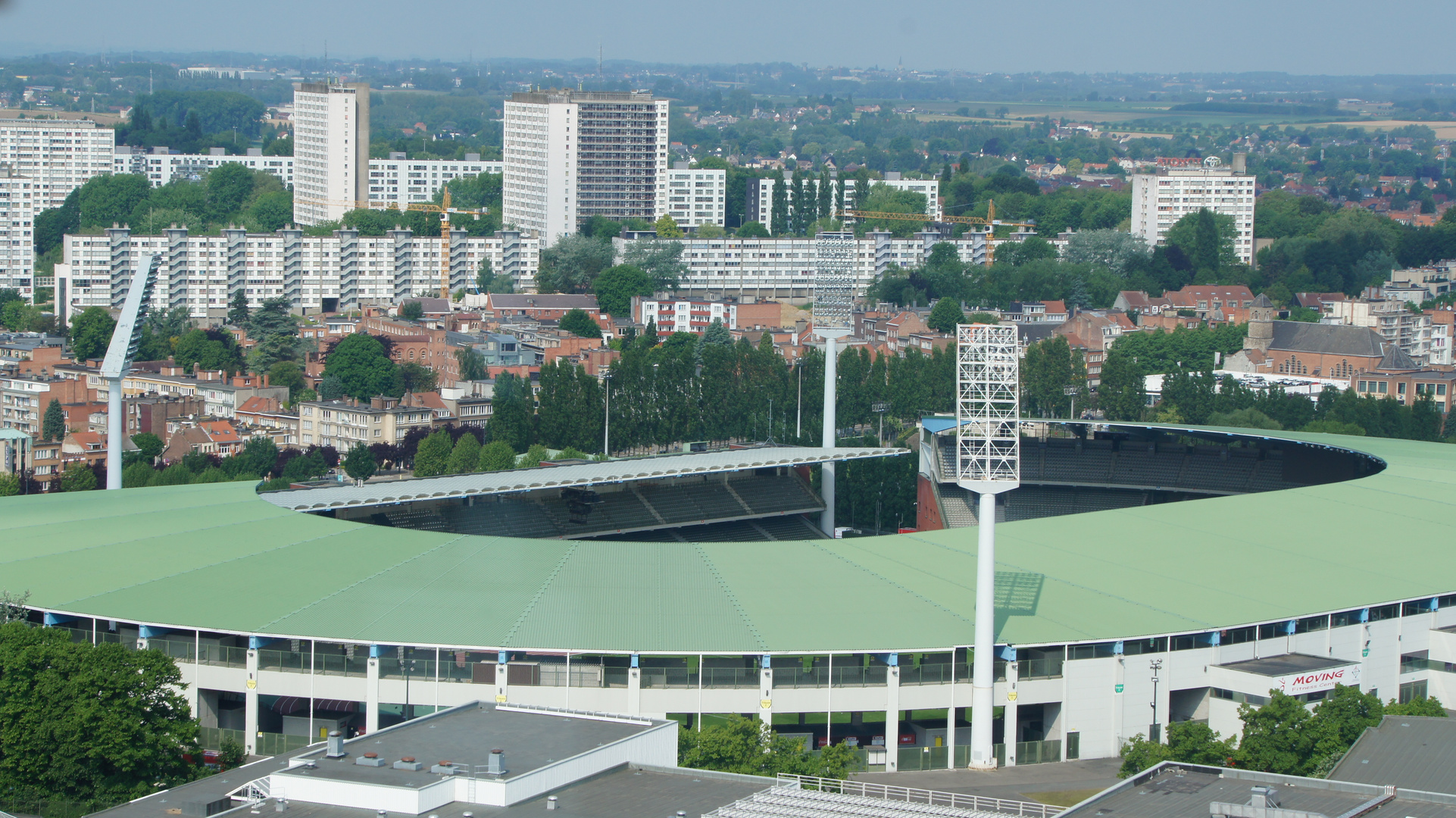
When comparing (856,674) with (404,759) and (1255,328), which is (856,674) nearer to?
(404,759)

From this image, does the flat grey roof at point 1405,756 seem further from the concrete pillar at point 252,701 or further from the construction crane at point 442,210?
the construction crane at point 442,210

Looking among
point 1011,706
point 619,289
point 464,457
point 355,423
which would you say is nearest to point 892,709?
point 1011,706

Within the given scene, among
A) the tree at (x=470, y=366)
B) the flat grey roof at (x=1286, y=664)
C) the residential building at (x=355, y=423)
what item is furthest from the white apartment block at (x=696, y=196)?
the flat grey roof at (x=1286, y=664)

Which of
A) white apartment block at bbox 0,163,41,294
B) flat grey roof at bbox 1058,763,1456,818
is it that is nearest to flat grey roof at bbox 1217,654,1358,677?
flat grey roof at bbox 1058,763,1456,818

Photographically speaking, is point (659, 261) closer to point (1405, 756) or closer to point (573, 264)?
point (573, 264)

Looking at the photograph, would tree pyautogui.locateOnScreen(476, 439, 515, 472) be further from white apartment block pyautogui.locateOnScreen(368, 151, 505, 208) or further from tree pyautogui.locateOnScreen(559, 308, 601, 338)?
white apartment block pyautogui.locateOnScreen(368, 151, 505, 208)

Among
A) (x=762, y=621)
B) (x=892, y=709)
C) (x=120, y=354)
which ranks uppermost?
(x=120, y=354)

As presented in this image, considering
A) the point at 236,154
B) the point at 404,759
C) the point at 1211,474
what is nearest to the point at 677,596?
the point at 404,759
